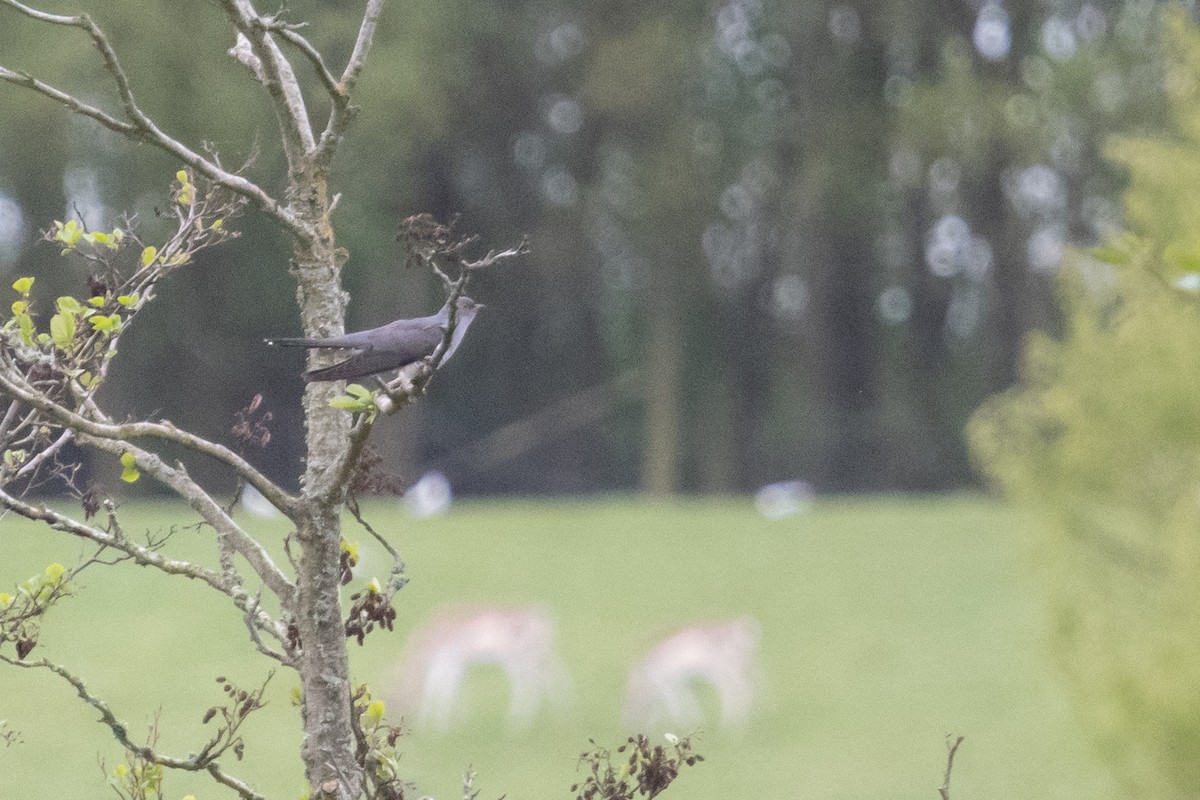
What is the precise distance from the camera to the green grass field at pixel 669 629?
9.03 metres

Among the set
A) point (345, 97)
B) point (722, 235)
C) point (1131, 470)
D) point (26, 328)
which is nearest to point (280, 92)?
point (345, 97)

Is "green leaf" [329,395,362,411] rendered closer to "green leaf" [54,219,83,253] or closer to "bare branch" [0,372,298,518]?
"bare branch" [0,372,298,518]

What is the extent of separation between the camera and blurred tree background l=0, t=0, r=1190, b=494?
1755 cm

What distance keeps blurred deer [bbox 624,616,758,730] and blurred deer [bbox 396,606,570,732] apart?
2.04 ft

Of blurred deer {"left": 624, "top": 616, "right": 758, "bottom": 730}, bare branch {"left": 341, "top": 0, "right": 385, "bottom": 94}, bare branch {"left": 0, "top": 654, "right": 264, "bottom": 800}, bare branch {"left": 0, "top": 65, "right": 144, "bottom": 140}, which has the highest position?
blurred deer {"left": 624, "top": 616, "right": 758, "bottom": 730}

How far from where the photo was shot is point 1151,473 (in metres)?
5.73

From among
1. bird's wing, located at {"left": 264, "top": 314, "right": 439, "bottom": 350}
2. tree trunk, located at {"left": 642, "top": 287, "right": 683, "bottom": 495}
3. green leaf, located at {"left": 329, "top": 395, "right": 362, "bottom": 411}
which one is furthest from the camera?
tree trunk, located at {"left": 642, "top": 287, "right": 683, "bottom": 495}

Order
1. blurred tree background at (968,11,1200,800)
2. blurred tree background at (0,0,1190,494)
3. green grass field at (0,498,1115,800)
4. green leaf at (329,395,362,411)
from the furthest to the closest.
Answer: blurred tree background at (0,0,1190,494) < green grass field at (0,498,1115,800) < blurred tree background at (968,11,1200,800) < green leaf at (329,395,362,411)

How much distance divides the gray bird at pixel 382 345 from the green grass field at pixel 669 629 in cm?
522

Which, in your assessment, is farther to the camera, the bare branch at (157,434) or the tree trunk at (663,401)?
the tree trunk at (663,401)

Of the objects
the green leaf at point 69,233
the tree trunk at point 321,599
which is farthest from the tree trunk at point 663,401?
the tree trunk at point 321,599

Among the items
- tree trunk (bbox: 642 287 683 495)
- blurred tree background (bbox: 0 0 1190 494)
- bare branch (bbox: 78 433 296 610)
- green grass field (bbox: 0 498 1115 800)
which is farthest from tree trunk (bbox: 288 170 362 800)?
tree trunk (bbox: 642 287 683 495)

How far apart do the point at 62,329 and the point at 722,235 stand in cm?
1812

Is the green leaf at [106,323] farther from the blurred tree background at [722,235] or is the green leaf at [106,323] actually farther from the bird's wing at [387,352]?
the blurred tree background at [722,235]
